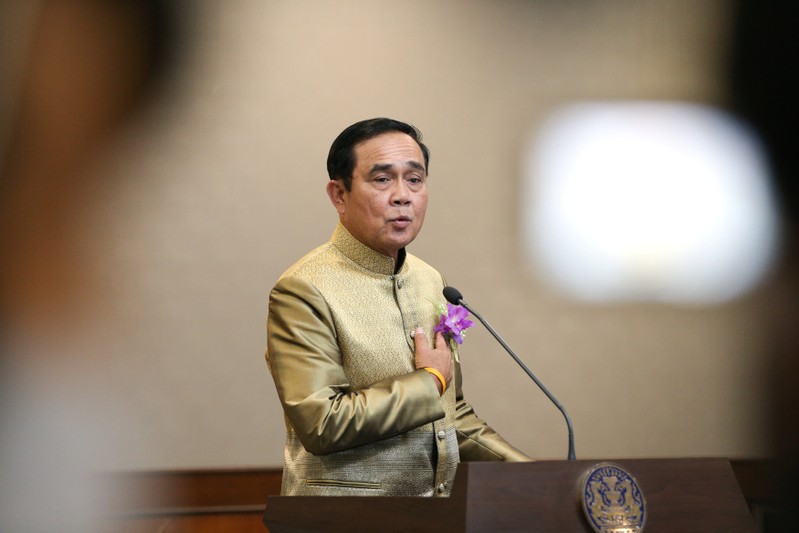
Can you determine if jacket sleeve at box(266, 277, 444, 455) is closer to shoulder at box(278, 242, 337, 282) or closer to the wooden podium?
shoulder at box(278, 242, 337, 282)

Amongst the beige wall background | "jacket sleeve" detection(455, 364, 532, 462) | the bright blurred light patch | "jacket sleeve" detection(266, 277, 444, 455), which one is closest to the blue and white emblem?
"jacket sleeve" detection(266, 277, 444, 455)

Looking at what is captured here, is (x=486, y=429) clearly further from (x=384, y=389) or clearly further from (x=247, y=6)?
Answer: (x=247, y=6)

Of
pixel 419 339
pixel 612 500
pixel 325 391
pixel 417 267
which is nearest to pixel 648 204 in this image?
pixel 417 267

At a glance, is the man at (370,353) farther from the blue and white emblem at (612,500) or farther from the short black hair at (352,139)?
the blue and white emblem at (612,500)

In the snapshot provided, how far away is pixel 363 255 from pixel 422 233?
1.94 m

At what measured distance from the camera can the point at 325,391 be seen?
6.72 feet

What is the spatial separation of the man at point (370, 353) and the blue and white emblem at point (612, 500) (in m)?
0.49

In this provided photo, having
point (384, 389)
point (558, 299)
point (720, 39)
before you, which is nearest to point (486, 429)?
point (384, 389)

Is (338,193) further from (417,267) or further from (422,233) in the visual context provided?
(422,233)

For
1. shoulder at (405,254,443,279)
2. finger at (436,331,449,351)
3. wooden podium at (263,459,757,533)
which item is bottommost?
wooden podium at (263,459,757,533)

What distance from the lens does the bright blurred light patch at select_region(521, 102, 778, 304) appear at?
4.46 metres

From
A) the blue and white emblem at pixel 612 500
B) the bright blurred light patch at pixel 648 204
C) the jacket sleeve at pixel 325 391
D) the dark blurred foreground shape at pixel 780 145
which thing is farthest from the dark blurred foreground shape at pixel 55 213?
the blue and white emblem at pixel 612 500

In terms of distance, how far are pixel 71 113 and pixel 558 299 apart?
2.29m

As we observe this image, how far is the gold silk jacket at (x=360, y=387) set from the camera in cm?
202
